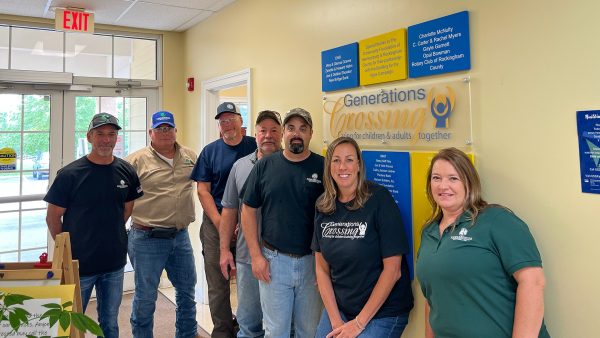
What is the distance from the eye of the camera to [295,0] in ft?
8.82

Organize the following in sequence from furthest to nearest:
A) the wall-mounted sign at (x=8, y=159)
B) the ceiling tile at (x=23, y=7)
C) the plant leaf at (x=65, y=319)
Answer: the wall-mounted sign at (x=8, y=159), the ceiling tile at (x=23, y=7), the plant leaf at (x=65, y=319)

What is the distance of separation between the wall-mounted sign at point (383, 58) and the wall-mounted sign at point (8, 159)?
10.8ft

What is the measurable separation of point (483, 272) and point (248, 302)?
1.46 m

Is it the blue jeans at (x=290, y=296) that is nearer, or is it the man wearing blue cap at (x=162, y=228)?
the blue jeans at (x=290, y=296)

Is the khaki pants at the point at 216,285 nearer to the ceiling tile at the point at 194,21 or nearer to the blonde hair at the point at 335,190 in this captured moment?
the blonde hair at the point at 335,190

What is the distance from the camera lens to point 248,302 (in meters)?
2.42

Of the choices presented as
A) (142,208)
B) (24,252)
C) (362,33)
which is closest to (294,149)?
(362,33)

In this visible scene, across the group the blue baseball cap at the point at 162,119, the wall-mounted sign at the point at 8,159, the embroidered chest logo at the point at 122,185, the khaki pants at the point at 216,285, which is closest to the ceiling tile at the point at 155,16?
the blue baseball cap at the point at 162,119

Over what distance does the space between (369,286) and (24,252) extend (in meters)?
3.50

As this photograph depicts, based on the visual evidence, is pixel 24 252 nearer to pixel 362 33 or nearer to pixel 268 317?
pixel 268 317

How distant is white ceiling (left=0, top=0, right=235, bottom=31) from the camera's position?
338 centimetres

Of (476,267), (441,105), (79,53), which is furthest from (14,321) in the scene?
(79,53)

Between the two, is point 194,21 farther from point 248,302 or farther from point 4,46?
point 248,302

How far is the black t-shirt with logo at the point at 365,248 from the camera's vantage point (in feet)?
5.78
